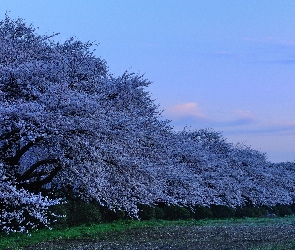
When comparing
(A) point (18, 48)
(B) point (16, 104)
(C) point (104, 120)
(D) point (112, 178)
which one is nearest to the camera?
(B) point (16, 104)

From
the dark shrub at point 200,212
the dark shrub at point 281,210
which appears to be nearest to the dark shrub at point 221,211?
the dark shrub at point 200,212

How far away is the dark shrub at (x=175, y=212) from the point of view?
137ft

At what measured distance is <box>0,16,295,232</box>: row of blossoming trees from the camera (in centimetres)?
2202

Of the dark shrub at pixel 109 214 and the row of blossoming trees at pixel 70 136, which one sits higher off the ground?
the row of blossoming trees at pixel 70 136

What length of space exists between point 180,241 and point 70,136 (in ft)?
22.4

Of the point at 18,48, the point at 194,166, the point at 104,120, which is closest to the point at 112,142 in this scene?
the point at 104,120

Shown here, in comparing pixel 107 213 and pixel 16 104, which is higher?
pixel 16 104

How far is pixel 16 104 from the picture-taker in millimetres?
21859

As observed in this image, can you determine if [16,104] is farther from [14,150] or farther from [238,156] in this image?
[238,156]

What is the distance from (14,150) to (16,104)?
18.5 feet

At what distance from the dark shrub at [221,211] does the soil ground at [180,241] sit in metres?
18.3

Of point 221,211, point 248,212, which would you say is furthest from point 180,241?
point 248,212

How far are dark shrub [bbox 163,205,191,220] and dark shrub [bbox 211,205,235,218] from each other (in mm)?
6662

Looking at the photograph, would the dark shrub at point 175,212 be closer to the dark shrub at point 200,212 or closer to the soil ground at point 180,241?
the dark shrub at point 200,212
